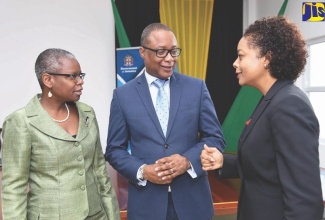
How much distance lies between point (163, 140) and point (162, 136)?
22 mm

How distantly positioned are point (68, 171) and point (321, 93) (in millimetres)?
4269

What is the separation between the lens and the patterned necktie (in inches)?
69.7

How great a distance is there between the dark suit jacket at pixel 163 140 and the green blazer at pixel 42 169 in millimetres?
302

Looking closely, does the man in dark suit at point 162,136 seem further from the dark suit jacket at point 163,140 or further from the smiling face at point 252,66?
the smiling face at point 252,66

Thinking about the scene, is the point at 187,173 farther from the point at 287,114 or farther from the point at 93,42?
the point at 93,42

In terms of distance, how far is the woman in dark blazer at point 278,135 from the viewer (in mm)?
1103

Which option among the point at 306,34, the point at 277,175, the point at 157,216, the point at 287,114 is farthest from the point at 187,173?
the point at 306,34

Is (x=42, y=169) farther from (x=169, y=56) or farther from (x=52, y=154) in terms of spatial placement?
(x=169, y=56)

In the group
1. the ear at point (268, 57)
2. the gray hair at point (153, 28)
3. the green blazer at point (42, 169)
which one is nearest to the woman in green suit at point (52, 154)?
the green blazer at point (42, 169)

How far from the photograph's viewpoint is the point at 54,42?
5.24 meters

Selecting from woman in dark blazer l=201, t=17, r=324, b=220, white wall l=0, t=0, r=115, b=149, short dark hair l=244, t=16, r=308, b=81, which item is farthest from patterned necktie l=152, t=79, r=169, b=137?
white wall l=0, t=0, r=115, b=149

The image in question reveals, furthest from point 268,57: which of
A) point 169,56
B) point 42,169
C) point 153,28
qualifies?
point 42,169

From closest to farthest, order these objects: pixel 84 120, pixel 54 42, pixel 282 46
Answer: pixel 282 46, pixel 84 120, pixel 54 42

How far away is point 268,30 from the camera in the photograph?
1.30 meters
